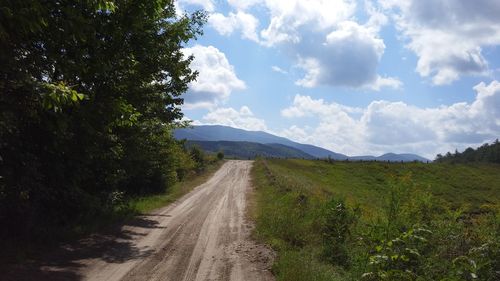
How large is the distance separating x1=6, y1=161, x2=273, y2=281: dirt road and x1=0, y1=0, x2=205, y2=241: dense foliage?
1.84 meters

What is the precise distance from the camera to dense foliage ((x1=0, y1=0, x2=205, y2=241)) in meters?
7.54

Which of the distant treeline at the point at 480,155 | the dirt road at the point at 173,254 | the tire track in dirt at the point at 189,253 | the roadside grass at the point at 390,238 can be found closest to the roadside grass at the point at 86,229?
the dirt road at the point at 173,254

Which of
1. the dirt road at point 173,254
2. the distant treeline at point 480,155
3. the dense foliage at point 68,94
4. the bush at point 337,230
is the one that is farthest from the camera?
the distant treeline at point 480,155

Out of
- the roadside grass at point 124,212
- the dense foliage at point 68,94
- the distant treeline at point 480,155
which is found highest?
the distant treeline at point 480,155

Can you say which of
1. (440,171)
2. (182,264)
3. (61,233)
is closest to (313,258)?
(182,264)

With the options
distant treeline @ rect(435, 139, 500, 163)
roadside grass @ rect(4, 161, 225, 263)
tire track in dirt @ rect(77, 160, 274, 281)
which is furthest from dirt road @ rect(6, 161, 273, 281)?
distant treeline @ rect(435, 139, 500, 163)

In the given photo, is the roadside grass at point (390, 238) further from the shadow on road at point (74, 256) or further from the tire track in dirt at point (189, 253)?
the shadow on road at point (74, 256)

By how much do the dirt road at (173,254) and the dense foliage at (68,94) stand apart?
1839 mm

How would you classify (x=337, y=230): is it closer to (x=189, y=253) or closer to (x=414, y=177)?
(x=189, y=253)

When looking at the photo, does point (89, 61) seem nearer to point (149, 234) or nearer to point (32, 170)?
point (32, 170)

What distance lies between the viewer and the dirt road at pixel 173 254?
10484 millimetres

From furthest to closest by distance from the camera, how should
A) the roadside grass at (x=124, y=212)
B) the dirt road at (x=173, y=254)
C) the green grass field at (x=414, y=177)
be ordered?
the green grass field at (x=414, y=177) → the roadside grass at (x=124, y=212) → the dirt road at (x=173, y=254)

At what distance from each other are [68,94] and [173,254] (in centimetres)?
721

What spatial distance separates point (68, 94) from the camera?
21.6 ft
